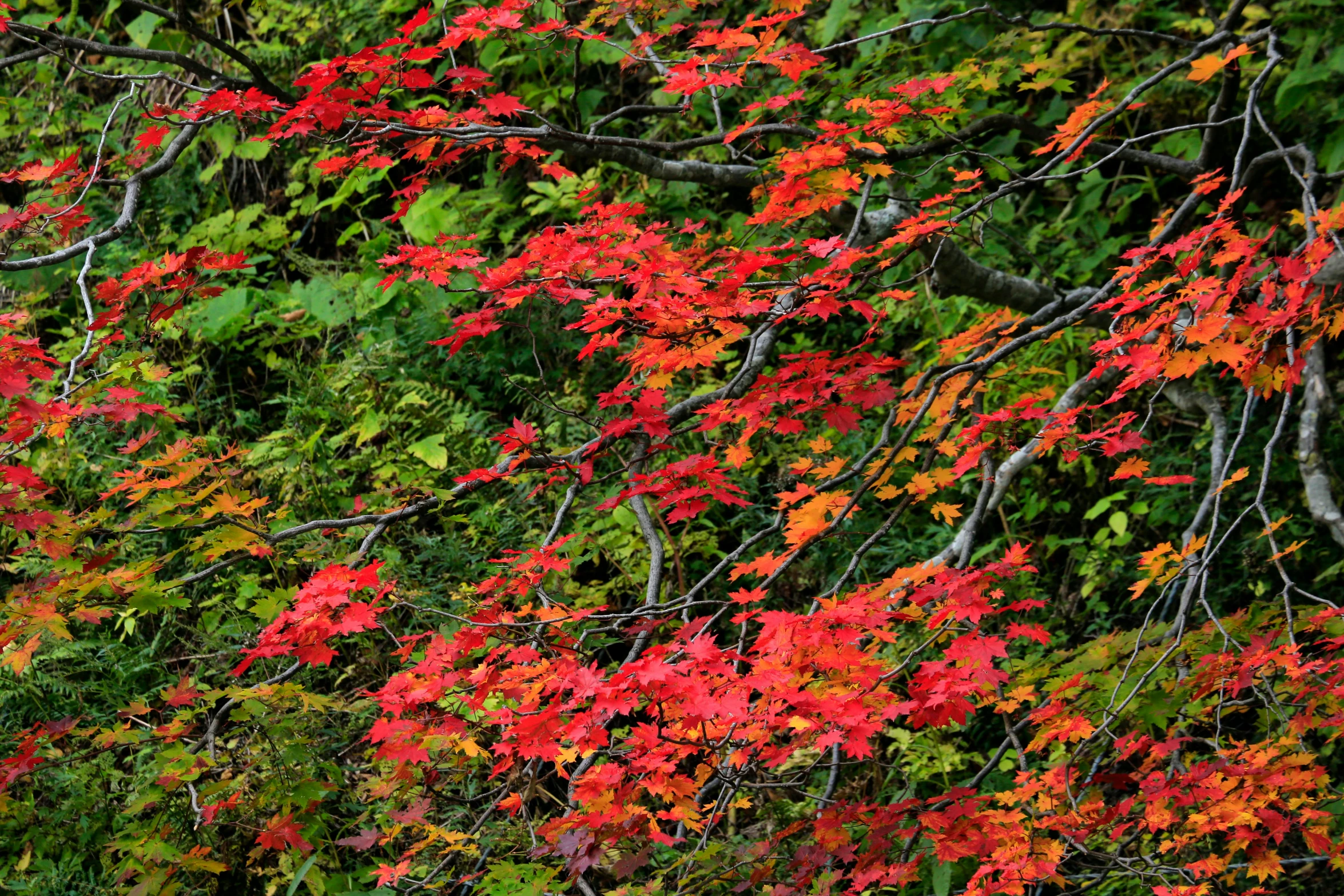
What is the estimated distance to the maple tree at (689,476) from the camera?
7.89 ft

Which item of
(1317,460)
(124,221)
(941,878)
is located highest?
(124,221)

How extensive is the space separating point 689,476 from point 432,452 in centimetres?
201

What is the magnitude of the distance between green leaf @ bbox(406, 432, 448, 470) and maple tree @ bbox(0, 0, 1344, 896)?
0.02 meters

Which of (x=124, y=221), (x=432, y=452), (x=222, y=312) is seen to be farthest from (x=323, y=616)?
(x=222, y=312)

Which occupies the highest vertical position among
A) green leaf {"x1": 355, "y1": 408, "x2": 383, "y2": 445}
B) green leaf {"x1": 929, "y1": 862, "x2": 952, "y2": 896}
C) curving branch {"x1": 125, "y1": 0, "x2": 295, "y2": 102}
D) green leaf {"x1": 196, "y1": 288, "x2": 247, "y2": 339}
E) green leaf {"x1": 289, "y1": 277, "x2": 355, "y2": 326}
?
curving branch {"x1": 125, "y1": 0, "x2": 295, "y2": 102}

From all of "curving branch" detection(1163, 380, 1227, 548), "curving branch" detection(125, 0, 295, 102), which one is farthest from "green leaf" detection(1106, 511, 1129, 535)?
"curving branch" detection(125, 0, 295, 102)

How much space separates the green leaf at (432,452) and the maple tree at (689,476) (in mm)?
24

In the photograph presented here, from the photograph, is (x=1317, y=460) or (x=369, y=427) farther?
(x=369, y=427)

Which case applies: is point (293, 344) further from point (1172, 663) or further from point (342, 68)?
point (1172, 663)

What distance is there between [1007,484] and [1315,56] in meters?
2.62

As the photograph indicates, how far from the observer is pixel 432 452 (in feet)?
14.8

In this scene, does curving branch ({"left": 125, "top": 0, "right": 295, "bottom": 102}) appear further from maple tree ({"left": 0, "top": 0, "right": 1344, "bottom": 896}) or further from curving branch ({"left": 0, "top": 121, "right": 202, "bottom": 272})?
curving branch ({"left": 0, "top": 121, "right": 202, "bottom": 272})

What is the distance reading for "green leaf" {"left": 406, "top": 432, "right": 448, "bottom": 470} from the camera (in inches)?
176

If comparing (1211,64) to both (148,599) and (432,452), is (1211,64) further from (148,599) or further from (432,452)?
(432,452)
